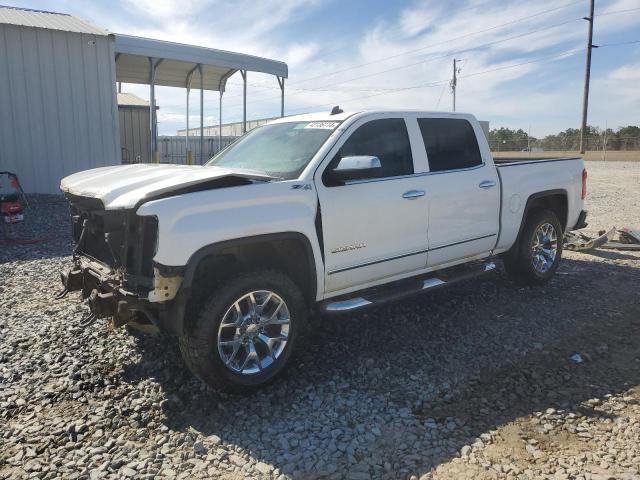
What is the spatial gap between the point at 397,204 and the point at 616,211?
9.86 meters

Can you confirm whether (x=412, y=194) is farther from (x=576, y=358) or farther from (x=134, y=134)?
(x=134, y=134)

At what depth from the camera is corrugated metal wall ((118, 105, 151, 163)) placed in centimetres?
1944

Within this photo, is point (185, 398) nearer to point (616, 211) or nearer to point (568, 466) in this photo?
point (568, 466)

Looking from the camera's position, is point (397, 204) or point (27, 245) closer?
point (397, 204)

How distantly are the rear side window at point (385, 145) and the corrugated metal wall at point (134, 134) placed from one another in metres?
16.4

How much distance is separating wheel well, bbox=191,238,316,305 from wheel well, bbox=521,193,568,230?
10.8 feet

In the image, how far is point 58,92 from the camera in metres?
12.4

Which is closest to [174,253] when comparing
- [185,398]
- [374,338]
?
[185,398]

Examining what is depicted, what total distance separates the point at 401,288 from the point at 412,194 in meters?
0.83

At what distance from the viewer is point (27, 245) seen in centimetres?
830

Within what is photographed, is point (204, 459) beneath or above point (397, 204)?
beneath

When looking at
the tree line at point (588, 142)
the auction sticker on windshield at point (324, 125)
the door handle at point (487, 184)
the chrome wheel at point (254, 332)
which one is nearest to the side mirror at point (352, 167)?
the auction sticker on windshield at point (324, 125)

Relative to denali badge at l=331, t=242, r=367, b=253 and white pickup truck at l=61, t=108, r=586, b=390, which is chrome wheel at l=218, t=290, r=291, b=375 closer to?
white pickup truck at l=61, t=108, r=586, b=390

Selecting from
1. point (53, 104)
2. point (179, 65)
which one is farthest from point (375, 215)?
point (179, 65)
